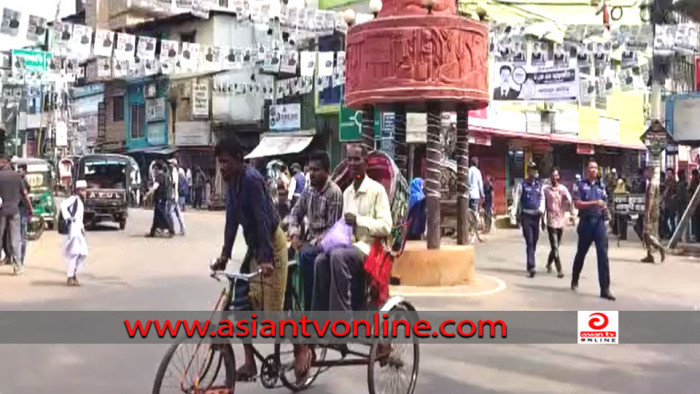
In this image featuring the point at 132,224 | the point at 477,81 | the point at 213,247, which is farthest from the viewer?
the point at 132,224

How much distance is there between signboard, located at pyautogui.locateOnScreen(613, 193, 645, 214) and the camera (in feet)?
67.3

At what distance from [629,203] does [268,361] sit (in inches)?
669

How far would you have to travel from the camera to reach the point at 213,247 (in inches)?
714

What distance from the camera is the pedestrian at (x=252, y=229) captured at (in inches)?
211

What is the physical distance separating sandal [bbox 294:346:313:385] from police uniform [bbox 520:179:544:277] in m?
8.71

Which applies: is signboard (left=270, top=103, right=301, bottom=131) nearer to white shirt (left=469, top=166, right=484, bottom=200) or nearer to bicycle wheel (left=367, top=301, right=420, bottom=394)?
white shirt (left=469, top=166, right=484, bottom=200)

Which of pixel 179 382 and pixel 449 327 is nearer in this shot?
pixel 179 382

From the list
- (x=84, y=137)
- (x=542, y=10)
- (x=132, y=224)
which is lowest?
(x=132, y=224)

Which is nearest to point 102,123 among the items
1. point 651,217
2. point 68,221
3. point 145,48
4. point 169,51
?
point 169,51

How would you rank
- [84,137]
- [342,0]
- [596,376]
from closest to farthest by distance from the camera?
1. [596,376]
2. [342,0]
3. [84,137]

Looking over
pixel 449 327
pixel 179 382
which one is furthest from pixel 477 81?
pixel 179 382

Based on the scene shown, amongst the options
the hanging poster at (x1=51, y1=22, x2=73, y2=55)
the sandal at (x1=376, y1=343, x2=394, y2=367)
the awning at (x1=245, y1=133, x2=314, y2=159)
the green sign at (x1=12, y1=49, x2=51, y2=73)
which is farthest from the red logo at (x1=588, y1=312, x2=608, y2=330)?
the green sign at (x1=12, y1=49, x2=51, y2=73)

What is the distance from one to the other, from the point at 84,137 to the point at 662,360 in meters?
44.0

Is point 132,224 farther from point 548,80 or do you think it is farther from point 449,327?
point 449,327
